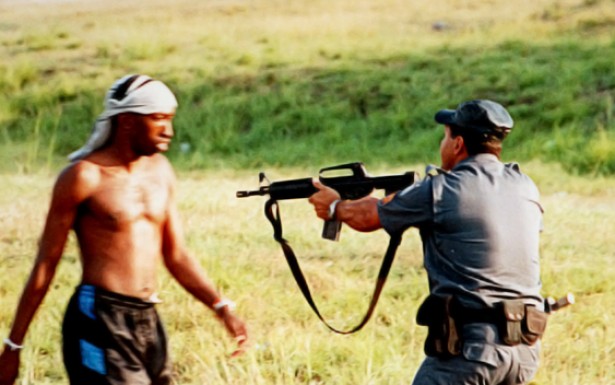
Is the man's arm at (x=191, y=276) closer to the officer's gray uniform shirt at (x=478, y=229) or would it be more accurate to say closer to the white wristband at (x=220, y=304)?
the white wristband at (x=220, y=304)

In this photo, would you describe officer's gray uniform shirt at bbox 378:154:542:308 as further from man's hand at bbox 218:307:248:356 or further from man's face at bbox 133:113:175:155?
man's face at bbox 133:113:175:155

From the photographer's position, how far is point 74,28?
23781 millimetres

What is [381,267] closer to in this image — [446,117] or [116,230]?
[446,117]

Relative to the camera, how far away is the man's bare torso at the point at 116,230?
412 cm

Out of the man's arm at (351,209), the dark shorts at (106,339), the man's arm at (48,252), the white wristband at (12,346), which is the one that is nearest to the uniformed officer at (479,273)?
the man's arm at (351,209)

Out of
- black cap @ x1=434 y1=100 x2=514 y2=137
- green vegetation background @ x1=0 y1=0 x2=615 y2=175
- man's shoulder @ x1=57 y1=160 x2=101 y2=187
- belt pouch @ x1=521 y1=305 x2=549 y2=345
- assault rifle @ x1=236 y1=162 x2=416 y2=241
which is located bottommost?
belt pouch @ x1=521 y1=305 x2=549 y2=345

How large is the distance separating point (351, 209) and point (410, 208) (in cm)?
46

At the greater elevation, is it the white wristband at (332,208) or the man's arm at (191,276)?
the white wristband at (332,208)

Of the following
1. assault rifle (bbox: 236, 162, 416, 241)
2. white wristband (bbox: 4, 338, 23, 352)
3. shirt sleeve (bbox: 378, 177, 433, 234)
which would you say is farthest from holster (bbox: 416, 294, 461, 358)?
white wristband (bbox: 4, 338, 23, 352)

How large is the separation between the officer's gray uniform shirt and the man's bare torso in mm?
850

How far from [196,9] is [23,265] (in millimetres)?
20619

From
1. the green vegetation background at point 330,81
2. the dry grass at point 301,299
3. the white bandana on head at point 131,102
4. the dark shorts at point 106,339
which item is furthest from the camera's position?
the green vegetation background at point 330,81

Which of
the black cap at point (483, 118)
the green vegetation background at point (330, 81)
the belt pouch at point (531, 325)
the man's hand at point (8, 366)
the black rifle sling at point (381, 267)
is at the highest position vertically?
the green vegetation background at point (330, 81)

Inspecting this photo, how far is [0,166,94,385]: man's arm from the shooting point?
4.07 meters
